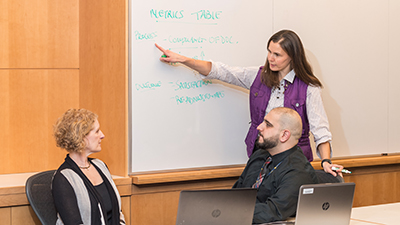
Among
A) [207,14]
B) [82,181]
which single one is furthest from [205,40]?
[82,181]

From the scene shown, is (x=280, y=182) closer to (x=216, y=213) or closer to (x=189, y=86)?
(x=216, y=213)

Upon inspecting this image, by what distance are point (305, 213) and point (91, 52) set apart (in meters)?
1.88

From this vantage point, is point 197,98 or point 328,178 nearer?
point 328,178

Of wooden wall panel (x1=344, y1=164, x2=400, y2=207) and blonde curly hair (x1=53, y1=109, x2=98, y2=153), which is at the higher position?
blonde curly hair (x1=53, y1=109, x2=98, y2=153)

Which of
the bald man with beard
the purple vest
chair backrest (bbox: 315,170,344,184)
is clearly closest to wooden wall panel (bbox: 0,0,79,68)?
the purple vest

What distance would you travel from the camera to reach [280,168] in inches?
94.2

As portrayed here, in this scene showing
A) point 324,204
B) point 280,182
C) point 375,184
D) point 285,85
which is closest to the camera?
point 324,204

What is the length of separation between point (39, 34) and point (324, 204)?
2.23 m

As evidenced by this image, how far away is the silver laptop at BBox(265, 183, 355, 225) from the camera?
1.91 m

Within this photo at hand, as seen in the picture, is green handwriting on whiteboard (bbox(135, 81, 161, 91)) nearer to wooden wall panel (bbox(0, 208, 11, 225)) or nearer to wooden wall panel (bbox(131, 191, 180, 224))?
→ wooden wall panel (bbox(131, 191, 180, 224))

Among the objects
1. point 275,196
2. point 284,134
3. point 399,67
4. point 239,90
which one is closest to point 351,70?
point 399,67

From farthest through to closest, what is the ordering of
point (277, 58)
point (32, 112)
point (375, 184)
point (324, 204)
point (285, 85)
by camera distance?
point (375, 184) < point (32, 112) < point (285, 85) < point (277, 58) < point (324, 204)

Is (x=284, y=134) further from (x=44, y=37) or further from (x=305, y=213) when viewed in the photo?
(x=44, y=37)

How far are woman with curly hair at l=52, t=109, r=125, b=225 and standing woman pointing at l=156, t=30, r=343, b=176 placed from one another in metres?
0.78
